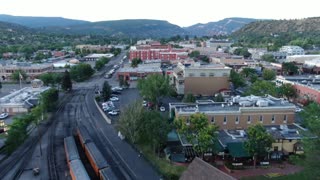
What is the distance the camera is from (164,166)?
28.1 m

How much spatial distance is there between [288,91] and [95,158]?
3603 cm

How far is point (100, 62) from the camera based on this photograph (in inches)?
3925

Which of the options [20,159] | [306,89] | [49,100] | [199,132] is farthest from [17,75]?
[306,89]

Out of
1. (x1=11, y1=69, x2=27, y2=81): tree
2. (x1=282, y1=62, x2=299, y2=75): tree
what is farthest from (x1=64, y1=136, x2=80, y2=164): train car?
(x1=282, y1=62, x2=299, y2=75): tree

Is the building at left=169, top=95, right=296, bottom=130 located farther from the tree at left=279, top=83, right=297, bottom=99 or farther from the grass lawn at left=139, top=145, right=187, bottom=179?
the tree at left=279, top=83, right=297, bottom=99

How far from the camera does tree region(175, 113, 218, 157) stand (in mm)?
27688

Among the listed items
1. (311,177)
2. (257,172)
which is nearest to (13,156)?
(257,172)

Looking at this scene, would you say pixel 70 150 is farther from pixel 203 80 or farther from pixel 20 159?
pixel 203 80

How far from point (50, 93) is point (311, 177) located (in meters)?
38.2

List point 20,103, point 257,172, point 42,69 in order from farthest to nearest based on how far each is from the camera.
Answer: point 42,69 < point 20,103 < point 257,172

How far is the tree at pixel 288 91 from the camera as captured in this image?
52656 millimetres

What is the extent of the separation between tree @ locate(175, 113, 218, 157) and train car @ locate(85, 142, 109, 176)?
7542 millimetres

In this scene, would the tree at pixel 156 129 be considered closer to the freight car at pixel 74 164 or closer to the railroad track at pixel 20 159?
the freight car at pixel 74 164

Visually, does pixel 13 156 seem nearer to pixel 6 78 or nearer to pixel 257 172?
pixel 257 172
